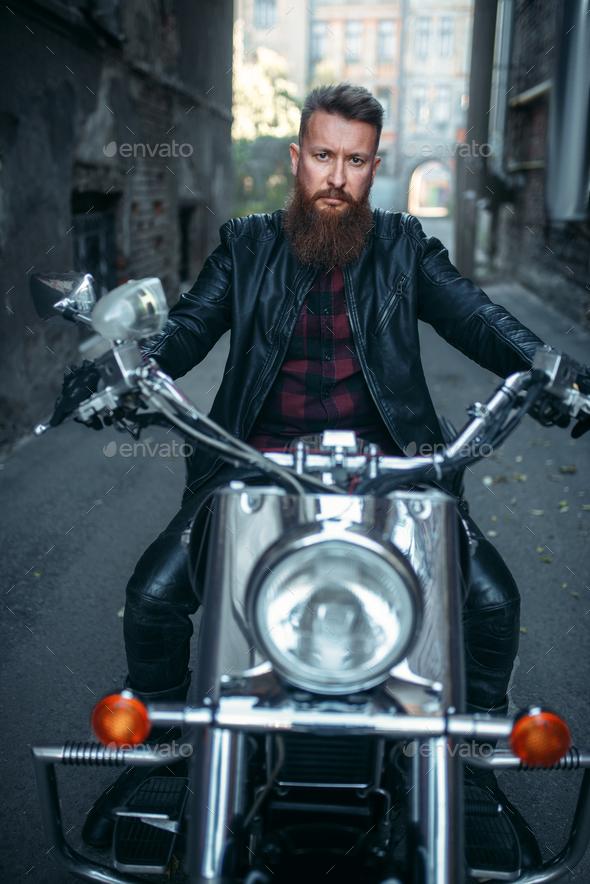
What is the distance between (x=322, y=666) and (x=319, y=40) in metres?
40.3

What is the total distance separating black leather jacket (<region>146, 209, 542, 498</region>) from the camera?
2.01 m

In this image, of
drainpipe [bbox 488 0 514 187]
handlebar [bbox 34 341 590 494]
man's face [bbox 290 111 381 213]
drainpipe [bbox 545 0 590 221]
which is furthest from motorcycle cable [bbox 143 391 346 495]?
drainpipe [bbox 488 0 514 187]

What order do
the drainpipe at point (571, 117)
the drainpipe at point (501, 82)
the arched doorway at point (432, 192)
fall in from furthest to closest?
the arched doorway at point (432, 192) → the drainpipe at point (501, 82) → the drainpipe at point (571, 117)

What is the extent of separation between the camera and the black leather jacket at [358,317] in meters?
2.01

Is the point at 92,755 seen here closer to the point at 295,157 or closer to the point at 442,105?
the point at 295,157

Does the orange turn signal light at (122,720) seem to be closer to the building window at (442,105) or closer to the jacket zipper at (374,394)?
the jacket zipper at (374,394)

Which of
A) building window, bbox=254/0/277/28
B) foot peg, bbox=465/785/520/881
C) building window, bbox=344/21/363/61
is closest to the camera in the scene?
foot peg, bbox=465/785/520/881

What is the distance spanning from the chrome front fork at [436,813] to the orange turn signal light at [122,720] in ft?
1.42

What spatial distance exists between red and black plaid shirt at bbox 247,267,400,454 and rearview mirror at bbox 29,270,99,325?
31.1 inches

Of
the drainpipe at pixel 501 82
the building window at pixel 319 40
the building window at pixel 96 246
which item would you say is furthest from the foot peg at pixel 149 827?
the building window at pixel 319 40

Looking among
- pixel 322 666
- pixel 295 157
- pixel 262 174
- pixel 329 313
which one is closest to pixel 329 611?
pixel 322 666

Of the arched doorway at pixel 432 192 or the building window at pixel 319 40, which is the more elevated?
the building window at pixel 319 40

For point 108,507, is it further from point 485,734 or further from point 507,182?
point 507,182

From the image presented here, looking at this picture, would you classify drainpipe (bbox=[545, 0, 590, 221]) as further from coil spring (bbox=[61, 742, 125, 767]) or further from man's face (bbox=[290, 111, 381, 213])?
coil spring (bbox=[61, 742, 125, 767])
